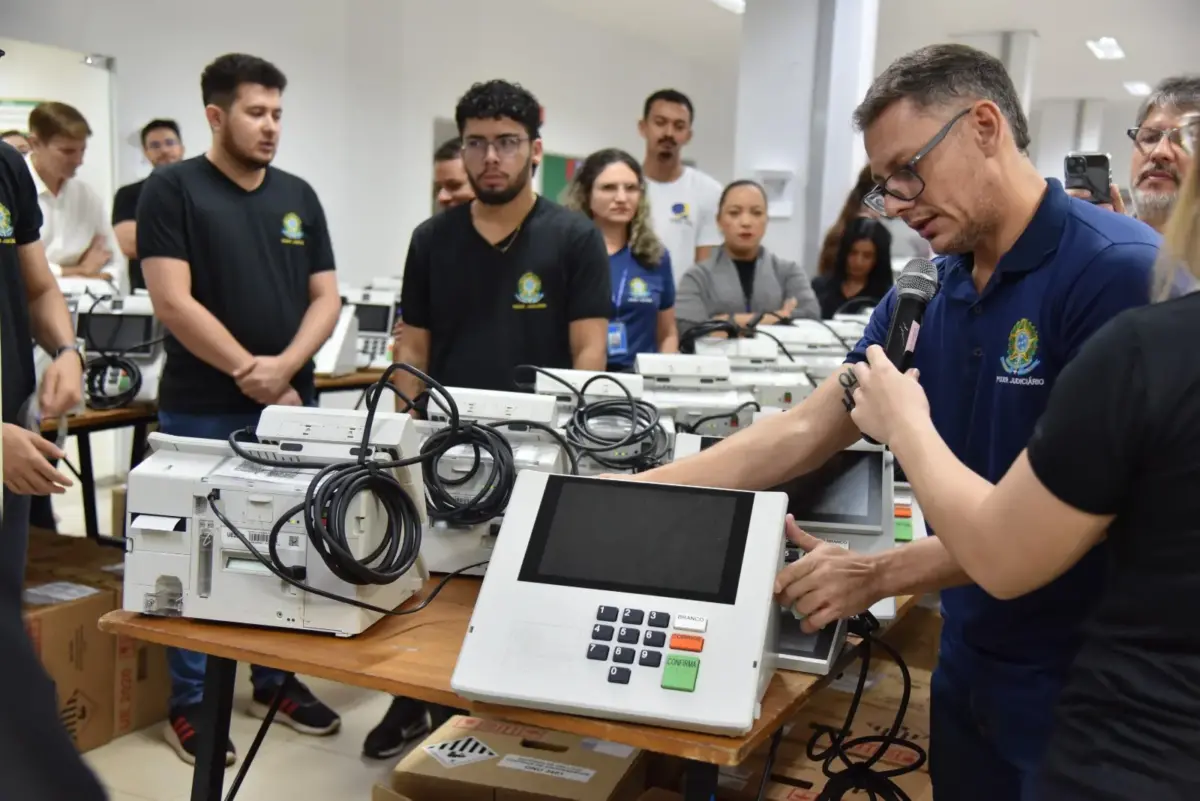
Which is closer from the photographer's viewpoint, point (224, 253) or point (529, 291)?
point (529, 291)

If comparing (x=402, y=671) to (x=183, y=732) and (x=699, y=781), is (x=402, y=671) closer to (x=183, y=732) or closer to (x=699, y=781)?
(x=699, y=781)

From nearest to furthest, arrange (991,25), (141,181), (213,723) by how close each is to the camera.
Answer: (213,723)
(141,181)
(991,25)

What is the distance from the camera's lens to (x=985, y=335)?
1.34 m

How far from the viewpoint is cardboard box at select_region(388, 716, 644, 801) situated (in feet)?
5.86

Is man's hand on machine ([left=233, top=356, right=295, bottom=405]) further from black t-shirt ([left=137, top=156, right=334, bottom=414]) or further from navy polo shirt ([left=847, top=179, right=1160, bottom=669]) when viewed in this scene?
navy polo shirt ([left=847, top=179, right=1160, bottom=669])

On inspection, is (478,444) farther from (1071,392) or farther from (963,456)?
(1071,392)

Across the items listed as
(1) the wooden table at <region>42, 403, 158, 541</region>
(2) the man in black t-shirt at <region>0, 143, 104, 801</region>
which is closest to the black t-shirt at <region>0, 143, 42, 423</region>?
(2) the man in black t-shirt at <region>0, 143, 104, 801</region>

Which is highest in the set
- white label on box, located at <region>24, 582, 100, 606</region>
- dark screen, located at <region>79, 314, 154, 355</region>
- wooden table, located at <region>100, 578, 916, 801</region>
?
dark screen, located at <region>79, 314, 154, 355</region>

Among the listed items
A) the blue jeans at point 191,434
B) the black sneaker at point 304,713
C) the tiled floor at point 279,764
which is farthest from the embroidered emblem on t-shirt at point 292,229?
the tiled floor at point 279,764

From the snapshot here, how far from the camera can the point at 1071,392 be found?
2.92ft

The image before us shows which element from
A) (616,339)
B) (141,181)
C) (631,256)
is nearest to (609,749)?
(616,339)

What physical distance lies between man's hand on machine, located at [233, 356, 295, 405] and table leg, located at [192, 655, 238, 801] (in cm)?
122

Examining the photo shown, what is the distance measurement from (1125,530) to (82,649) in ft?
8.55

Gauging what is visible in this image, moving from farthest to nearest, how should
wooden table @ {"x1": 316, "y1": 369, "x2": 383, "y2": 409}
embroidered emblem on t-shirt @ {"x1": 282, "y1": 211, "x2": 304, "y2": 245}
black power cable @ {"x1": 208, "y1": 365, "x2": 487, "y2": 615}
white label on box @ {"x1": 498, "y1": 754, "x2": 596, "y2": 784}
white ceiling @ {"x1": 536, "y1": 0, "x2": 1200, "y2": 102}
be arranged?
white ceiling @ {"x1": 536, "y1": 0, "x2": 1200, "y2": 102} < wooden table @ {"x1": 316, "y1": 369, "x2": 383, "y2": 409} < embroidered emblem on t-shirt @ {"x1": 282, "y1": 211, "x2": 304, "y2": 245} < white label on box @ {"x1": 498, "y1": 754, "x2": 596, "y2": 784} < black power cable @ {"x1": 208, "y1": 365, "x2": 487, "y2": 615}
